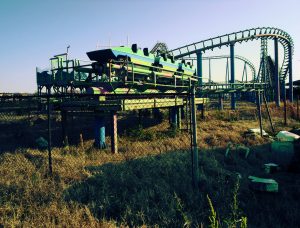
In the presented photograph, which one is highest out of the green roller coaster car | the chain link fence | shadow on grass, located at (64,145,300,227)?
the green roller coaster car

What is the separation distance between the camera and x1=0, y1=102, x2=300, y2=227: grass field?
473cm

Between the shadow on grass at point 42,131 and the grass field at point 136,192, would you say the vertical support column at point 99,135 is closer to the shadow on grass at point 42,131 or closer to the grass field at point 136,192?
the shadow on grass at point 42,131

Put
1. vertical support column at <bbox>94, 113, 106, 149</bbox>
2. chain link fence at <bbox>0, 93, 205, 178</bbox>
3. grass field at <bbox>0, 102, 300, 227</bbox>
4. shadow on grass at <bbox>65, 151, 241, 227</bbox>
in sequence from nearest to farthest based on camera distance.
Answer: grass field at <bbox>0, 102, 300, 227</bbox>
shadow on grass at <bbox>65, 151, 241, 227</bbox>
chain link fence at <bbox>0, 93, 205, 178</bbox>
vertical support column at <bbox>94, 113, 106, 149</bbox>


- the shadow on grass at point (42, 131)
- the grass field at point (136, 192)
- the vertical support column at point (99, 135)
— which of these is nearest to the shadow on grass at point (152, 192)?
the grass field at point (136, 192)

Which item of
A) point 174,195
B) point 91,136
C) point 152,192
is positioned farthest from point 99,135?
point 174,195

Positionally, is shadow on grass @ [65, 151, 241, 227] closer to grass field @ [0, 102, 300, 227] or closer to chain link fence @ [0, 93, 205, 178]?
grass field @ [0, 102, 300, 227]

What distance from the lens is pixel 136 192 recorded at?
5.77 metres

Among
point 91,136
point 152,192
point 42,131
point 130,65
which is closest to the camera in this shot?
point 152,192

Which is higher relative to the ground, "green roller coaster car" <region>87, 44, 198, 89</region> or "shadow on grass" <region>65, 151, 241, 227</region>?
"green roller coaster car" <region>87, 44, 198, 89</region>

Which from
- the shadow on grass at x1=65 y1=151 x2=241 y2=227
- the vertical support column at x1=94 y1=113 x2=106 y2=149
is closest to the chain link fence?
the vertical support column at x1=94 y1=113 x2=106 y2=149

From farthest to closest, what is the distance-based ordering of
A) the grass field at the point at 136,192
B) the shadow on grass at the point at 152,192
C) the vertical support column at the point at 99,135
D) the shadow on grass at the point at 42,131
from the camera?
the shadow on grass at the point at 42,131
the vertical support column at the point at 99,135
the shadow on grass at the point at 152,192
the grass field at the point at 136,192

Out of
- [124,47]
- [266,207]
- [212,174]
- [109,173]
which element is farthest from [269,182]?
[124,47]

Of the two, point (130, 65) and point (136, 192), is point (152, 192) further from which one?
point (130, 65)

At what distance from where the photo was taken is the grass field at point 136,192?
4.73 metres
